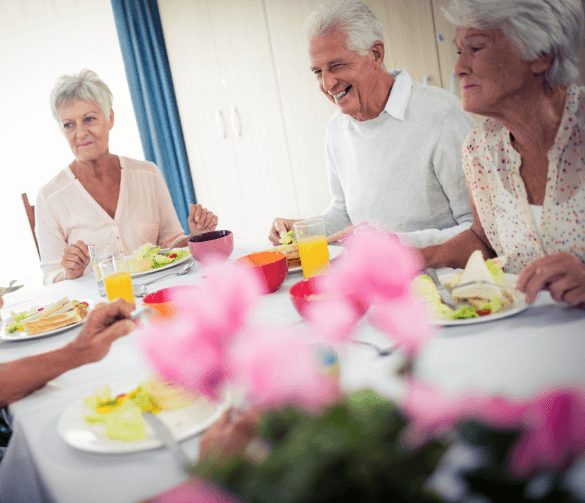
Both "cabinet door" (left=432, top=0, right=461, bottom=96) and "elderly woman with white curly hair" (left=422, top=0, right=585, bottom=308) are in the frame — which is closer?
"elderly woman with white curly hair" (left=422, top=0, right=585, bottom=308)

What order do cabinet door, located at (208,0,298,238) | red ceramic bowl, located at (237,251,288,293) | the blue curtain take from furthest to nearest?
the blue curtain
cabinet door, located at (208,0,298,238)
red ceramic bowl, located at (237,251,288,293)

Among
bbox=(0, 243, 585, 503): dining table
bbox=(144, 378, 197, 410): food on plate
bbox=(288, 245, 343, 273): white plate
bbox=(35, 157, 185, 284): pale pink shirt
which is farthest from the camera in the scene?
bbox=(35, 157, 185, 284): pale pink shirt

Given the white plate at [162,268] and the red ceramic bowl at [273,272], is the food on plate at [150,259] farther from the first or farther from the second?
the red ceramic bowl at [273,272]

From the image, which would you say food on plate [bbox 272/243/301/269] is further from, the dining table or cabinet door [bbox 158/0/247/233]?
cabinet door [bbox 158/0/247/233]

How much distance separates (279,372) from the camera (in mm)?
243

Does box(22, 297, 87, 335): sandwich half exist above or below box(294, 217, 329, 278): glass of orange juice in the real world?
→ below

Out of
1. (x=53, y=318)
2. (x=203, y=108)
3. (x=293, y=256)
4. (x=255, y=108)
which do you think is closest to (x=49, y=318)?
(x=53, y=318)

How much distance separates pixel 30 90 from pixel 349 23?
3048 mm

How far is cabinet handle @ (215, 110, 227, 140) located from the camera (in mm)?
4266

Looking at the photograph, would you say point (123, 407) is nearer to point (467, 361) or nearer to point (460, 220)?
point (467, 361)

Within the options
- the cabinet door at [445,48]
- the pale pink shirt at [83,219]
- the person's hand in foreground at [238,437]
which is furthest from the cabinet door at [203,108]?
the person's hand in foreground at [238,437]

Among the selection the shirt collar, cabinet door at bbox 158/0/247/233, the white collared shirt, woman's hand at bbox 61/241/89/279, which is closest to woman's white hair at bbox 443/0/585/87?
the white collared shirt

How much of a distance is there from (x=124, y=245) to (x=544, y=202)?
5.82 feet

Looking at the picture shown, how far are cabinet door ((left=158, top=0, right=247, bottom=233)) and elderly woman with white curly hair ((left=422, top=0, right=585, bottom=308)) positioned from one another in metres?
3.09
